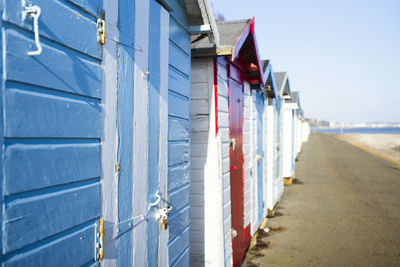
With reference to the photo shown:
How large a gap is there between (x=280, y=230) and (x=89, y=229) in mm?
6556

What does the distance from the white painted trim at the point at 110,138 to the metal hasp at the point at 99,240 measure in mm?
44

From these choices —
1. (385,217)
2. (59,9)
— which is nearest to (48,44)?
(59,9)

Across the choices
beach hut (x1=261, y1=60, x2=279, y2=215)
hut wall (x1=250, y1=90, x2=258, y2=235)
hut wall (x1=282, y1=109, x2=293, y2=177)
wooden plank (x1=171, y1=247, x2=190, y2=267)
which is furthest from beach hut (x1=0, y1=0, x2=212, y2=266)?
hut wall (x1=282, y1=109, x2=293, y2=177)

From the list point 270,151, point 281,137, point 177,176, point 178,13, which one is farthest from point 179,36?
point 281,137

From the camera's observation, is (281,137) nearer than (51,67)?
No

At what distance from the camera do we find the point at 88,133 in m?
1.79

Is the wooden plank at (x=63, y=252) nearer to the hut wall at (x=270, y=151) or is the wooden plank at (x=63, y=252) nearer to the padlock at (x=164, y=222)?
the padlock at (x=164, y=222)

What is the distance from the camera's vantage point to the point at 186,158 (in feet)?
11.2

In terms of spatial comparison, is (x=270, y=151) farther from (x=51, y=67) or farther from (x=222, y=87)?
(x=51, y=67)

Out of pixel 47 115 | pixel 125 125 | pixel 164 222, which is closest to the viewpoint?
pixel 47 115

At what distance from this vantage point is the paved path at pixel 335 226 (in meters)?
5.92

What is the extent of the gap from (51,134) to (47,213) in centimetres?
35

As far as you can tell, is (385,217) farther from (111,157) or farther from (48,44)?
(48,44)

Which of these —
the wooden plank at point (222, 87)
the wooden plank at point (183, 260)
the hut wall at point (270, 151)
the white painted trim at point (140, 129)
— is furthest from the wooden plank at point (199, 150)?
the hut wall at point (270, 151)
